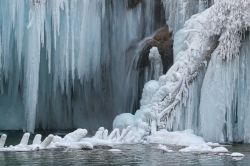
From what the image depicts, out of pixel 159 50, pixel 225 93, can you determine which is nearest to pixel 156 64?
pixel 159 50

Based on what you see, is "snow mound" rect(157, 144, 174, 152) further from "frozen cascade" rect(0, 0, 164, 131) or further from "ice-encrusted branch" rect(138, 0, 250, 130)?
"frozen cascade" rect(0, 0, 164, 131)

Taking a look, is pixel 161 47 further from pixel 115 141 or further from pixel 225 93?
pixel 115 141

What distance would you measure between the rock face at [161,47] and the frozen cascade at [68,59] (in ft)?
2.33

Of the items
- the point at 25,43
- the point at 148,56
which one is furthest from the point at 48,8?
the point at 148,56

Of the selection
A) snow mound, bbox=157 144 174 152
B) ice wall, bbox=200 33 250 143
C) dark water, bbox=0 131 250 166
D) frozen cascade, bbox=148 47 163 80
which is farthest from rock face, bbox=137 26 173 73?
dark water, bbox=0 131 250 166

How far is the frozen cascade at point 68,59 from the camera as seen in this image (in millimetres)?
26438

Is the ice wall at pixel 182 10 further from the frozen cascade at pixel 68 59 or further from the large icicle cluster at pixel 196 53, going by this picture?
the frozen cascade at pixel 68 59

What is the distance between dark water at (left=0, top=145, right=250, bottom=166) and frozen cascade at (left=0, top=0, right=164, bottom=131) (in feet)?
26.1

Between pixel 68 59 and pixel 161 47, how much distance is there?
3.92 metres

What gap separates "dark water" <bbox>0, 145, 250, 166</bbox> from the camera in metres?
16.6

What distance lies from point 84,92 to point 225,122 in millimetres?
10239

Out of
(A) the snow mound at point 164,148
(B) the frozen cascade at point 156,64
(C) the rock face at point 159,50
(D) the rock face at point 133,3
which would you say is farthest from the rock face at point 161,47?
(A) the snow mound at point 164,148

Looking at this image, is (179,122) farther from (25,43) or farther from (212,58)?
(25,43)

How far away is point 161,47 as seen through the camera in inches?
1109
